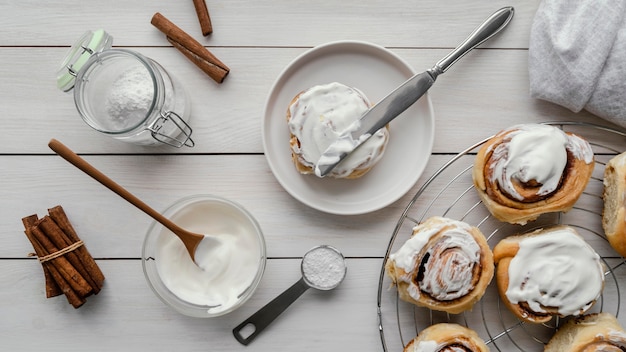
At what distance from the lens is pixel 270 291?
1.64 m

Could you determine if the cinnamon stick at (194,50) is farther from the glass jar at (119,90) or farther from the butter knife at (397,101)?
the butter knife at (397,101)

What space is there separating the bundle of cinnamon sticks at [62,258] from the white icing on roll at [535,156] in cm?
115

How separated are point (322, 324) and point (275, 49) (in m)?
0.81

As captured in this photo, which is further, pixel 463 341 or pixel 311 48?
pixel 311 48

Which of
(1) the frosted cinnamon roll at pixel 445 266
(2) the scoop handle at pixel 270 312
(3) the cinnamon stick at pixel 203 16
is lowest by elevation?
(2) the scoop handle at pixel 270 312

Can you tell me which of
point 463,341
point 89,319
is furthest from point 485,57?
point 89,319

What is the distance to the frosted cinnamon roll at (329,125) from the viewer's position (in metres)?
1.49

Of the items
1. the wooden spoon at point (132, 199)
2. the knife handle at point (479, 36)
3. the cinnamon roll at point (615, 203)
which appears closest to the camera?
the wooden spoon at point (132, 199)

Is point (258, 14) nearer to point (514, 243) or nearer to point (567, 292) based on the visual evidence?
point (514, 243)

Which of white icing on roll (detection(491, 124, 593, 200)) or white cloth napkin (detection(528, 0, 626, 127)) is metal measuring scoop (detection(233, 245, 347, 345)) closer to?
white icing on roll (detection(491, 124, 593, 200))

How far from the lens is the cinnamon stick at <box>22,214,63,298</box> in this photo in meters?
1.58

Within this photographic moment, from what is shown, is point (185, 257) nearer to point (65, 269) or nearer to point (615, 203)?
point (65, 269)

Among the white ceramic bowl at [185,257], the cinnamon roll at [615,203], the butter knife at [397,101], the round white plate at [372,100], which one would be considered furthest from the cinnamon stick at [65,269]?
the cinnamon roll at [615,203]

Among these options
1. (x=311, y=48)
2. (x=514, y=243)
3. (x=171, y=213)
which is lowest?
(x=514, y=243)
